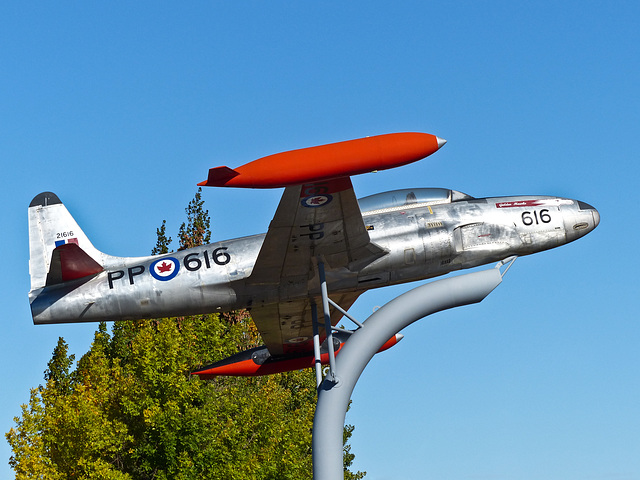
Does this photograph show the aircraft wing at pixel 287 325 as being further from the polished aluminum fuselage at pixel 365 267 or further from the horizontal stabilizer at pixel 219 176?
the horizontal stabilizer at pixel 219 176

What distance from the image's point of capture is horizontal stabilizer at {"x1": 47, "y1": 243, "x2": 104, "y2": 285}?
16812 millimetres

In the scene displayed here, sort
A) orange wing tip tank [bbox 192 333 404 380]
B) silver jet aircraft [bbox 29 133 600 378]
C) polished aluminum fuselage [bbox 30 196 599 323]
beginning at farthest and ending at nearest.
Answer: orange wing tip tank [bbox 192 333 404 380] < polished aluminum fuselage [bbox 30 196 599 323] < silver jet aircraft [bbox 29 133 600 378]

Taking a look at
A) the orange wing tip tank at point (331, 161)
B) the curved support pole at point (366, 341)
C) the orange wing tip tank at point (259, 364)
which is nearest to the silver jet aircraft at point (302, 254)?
the orange wing tip tank at point (259, 364)

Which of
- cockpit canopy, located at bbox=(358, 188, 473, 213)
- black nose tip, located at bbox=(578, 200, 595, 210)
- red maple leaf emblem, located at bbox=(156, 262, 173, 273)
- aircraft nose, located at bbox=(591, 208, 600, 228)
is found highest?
cockpit canopy, located at bbox=(358, 188, 473, 213)

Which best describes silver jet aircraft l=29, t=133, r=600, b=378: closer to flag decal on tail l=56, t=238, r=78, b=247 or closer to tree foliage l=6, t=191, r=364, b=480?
flag decal on tail l=56, t=238, r=78, b=247

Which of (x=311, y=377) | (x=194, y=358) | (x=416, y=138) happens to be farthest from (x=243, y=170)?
(x=311, y=377)

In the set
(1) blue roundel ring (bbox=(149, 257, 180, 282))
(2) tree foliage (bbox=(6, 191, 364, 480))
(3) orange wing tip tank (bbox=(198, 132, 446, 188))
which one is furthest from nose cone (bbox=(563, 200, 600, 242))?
(2) tree foliage (bbox=(6, 191, 364, 480))

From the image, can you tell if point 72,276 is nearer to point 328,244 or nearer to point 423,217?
point 328,244

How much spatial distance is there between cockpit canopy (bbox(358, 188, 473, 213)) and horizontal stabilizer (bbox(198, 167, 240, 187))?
634cm

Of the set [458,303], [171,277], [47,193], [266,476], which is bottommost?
[266,476]

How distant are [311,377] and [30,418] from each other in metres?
19.2

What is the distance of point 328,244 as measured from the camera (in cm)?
1698

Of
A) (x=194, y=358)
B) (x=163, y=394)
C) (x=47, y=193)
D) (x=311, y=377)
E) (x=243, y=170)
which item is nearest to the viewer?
(x=243, y=170)

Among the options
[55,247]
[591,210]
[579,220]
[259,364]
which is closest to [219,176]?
[55,247]
